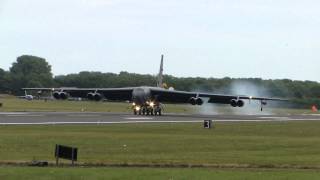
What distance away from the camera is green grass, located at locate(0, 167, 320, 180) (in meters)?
21.9

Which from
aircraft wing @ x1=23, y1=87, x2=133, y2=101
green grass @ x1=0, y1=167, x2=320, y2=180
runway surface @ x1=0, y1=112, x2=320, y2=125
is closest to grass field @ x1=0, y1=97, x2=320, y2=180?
Answer: green grass @ x1=0, y1=167, x2=320, y2=180

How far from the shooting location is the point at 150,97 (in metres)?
89.0

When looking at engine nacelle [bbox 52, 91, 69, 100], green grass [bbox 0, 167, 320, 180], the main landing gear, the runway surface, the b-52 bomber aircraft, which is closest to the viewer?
green grass [bbox 0, 167, 320, 180]

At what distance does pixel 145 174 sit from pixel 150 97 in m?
66.5

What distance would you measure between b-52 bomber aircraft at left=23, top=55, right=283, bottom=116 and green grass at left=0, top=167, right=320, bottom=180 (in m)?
63.7

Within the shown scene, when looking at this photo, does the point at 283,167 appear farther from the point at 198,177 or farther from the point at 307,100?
the point at 307,100

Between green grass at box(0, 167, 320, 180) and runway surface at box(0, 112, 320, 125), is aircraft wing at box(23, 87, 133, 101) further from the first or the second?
green grass at box(0, 167, 320, 180)

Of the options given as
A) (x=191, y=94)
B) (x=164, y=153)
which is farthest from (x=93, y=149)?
(x=191, y=94)

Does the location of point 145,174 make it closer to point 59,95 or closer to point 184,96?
→ point 59,95

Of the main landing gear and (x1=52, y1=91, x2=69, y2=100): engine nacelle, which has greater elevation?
(x1=52, y1=91, x2=69, y2=100): engine nacelle

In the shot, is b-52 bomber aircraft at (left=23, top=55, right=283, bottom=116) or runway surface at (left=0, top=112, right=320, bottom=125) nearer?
runway surface at (left=0, top=112, right=320, bottom=125)

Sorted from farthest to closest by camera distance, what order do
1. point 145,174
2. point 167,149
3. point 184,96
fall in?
point 184,96
point 167,149
point 145,174

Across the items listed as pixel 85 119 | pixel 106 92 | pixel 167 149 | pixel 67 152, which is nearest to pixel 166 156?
pixel 167 149

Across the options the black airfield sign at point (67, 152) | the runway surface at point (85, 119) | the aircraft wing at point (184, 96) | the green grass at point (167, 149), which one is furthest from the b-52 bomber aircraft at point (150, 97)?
the black airfield sign at point (67, 152)
